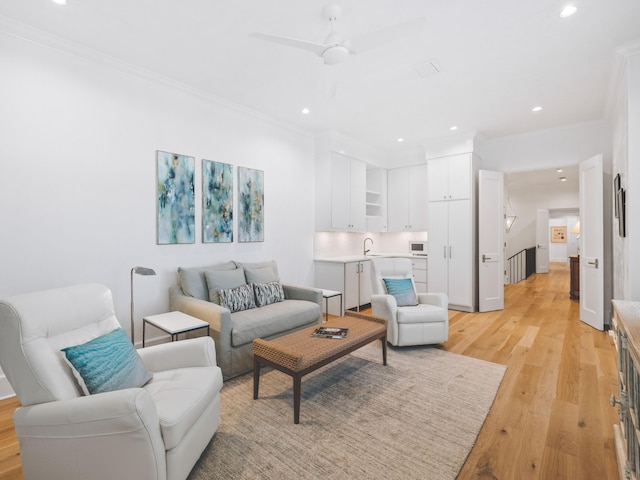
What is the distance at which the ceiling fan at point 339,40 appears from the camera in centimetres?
203

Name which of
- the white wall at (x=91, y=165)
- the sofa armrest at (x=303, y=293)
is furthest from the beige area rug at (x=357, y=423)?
the white wall at (x=91, y=165)

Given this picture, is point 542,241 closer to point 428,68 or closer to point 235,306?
point 428,68

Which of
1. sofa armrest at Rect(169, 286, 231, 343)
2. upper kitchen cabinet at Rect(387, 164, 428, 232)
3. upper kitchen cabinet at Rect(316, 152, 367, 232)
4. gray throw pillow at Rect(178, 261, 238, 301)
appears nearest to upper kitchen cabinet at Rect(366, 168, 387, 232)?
upper kitchen cabinet at Rect(387, 164, 428, 232)

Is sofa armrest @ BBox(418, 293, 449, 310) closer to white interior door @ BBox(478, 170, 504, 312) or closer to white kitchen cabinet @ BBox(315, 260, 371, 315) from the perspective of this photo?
white kitchen cabinet @ BBox(315, 260, 371, 315)

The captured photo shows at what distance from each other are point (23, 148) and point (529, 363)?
494 cm

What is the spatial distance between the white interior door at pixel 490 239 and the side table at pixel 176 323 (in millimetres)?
4442

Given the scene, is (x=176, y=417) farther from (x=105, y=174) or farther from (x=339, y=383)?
(x=105, y=174)

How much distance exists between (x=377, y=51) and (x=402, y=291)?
8.23 ft

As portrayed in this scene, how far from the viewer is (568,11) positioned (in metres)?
2.38

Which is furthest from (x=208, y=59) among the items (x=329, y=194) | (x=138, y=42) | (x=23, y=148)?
(x=329, y=194)

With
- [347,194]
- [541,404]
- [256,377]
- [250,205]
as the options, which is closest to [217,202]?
[250,205]

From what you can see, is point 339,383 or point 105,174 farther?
point 105,174

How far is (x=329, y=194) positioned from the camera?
16.8 feet

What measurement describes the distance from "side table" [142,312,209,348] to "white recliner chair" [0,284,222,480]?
0.81m
